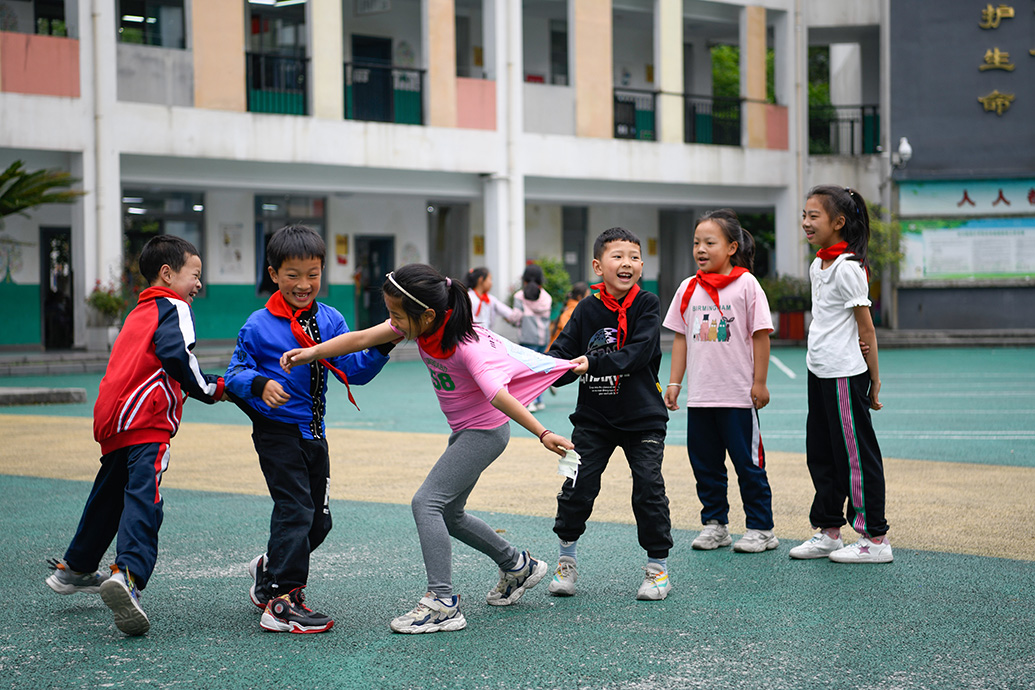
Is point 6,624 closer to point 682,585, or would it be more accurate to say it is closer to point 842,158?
point 682,585

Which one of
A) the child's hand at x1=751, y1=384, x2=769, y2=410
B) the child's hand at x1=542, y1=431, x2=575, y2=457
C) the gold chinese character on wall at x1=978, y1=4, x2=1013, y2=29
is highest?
the gold chinese character on wall at x1=978, y1=4, x2=1013, y2=29

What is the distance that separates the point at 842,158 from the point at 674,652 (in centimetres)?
2620

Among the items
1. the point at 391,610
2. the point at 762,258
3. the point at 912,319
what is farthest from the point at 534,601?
the point at 762,258

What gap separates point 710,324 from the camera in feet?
18.3

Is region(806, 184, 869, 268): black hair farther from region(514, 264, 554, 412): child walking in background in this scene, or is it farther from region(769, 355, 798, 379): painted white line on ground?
region(769, 355, 798, 379): painted white line on ground

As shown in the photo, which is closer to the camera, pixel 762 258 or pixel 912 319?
pixel 912 319

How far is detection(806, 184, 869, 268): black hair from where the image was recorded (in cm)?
532

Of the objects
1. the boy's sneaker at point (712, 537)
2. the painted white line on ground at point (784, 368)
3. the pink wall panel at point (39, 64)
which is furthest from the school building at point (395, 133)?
the boy's sneaker at point (712, 537)

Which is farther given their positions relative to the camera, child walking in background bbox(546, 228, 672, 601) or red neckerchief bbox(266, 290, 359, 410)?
child walking in background bbox(546, 228, 672, 601)

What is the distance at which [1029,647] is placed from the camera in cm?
390

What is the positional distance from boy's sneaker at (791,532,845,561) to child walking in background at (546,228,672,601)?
2.87 feet

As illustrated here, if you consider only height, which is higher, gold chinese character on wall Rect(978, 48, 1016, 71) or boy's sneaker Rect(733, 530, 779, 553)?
gold chinese character on wall Rect(978, 48, 1016, 71)

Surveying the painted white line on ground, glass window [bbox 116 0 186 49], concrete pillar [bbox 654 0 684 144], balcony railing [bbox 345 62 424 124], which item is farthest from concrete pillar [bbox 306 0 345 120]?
the painted white line on ground

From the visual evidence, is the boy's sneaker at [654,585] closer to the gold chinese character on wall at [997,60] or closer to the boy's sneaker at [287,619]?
the boy's sneaker at [287,619]
